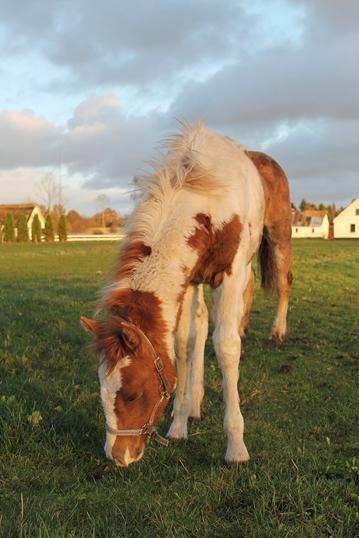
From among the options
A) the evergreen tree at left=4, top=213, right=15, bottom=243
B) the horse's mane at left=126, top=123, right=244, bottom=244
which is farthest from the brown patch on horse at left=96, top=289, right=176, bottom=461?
the evergreen tree at left=4, top=213, right=15, bottom=243

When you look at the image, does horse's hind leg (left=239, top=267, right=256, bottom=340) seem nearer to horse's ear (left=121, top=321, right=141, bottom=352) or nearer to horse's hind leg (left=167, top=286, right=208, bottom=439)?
horse's hind leg (left=167, top=286, right=208, bottom=439)

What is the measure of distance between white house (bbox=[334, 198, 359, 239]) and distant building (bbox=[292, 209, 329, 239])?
4609mm

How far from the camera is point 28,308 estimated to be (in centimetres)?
974

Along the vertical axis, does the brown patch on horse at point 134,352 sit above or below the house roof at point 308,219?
below

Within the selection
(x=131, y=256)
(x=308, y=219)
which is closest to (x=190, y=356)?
(x=131, y=256)

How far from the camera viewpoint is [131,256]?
4.03m

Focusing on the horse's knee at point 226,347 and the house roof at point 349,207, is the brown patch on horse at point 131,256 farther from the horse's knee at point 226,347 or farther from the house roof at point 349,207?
the house roof at point 349,207

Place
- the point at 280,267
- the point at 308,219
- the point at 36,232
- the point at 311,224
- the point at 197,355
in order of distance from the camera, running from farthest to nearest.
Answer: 1. the point at 308,219
2. the point at 311,224
3. the point at 36,232
4. the point at 280,267
5. the point at 197,355

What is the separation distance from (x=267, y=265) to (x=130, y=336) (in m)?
5.20

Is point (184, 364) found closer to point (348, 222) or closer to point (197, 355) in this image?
point (197, 355)

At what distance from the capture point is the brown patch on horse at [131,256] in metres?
3.97

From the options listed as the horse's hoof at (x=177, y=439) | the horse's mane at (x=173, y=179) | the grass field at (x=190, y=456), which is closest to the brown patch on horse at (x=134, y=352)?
the grass field at (x=190, y=456)

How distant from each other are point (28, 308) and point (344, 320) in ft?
18.7

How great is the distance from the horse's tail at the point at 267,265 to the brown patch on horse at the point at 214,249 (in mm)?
3658
